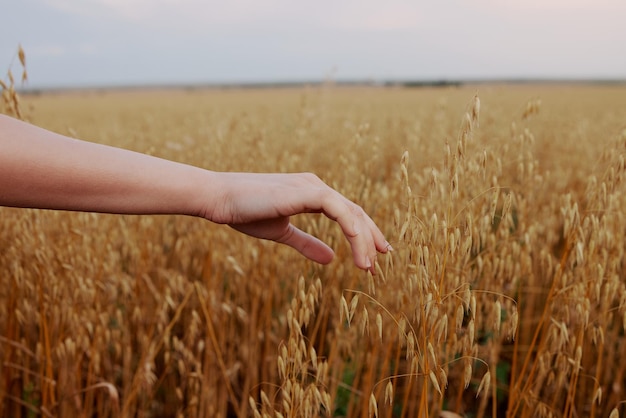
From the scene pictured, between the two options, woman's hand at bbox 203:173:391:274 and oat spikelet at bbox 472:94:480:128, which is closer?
woman's hand at bbox 203:173:391:274

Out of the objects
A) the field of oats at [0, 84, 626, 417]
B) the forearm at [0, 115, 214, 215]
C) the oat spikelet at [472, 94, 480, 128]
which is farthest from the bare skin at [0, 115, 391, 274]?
the oat spikelet at [472, 94, 480, 128]

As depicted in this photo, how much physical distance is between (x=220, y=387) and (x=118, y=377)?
0.62 metres

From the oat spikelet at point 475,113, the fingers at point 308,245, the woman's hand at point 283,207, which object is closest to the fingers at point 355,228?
the woman's hand at point 283,207

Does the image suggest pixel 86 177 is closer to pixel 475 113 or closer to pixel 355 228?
pixel 355 228

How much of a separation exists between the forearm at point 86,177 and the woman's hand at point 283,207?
0.16 ft

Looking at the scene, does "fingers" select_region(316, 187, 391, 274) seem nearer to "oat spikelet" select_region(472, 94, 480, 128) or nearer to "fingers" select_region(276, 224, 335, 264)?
"fingers" select_region(276, 224, 335, 264)

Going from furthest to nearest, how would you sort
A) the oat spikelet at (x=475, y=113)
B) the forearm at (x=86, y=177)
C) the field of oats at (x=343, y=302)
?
1. the field of oats at (x=343, y=302)
2. the oat spikelet at (x=475, y=113)
3. the forearm at (x=86, y=177)

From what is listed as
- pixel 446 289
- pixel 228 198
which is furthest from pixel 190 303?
pixel 228 198

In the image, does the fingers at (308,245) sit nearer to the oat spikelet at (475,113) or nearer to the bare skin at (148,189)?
the bare skin at (148,189)

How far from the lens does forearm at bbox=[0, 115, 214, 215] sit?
0.89 metres

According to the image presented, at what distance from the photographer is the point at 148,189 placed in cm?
98

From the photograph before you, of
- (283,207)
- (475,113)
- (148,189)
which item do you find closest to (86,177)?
(148,189)

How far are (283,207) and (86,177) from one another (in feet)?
1.08

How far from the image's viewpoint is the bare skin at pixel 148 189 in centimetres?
90
